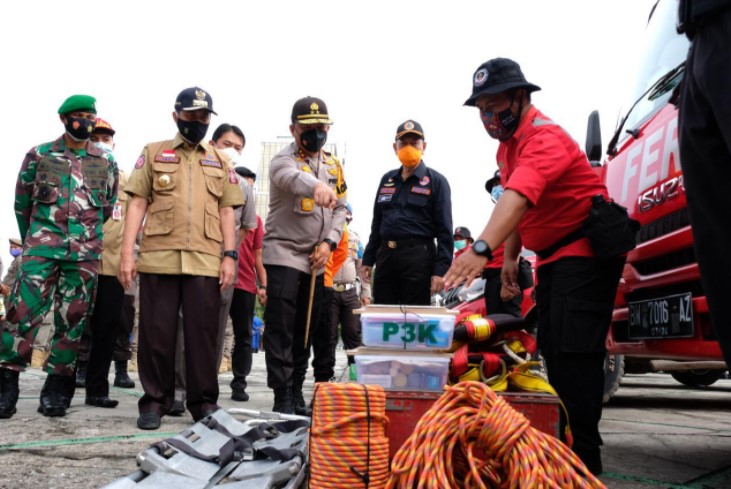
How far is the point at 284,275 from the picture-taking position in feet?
13.8

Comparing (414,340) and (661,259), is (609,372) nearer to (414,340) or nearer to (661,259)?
(661,259)

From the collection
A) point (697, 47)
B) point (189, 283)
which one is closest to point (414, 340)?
point (697, 47)

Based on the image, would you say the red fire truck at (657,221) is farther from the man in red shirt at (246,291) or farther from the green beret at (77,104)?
the man in red shirt at (246,291)

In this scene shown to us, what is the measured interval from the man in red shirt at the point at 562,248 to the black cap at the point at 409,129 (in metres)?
2.27

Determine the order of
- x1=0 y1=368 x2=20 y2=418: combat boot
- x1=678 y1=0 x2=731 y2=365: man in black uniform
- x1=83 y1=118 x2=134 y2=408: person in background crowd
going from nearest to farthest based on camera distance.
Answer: x1=678 y1=0 x2=731 y2=365: man in black uniform < x1=0 y1=368 x2=20 y2=418: combat boot < x1=83 y1=118 x2=134 y2=408: person in background crowd

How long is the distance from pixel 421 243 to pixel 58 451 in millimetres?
2912

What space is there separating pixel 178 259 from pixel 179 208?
0.30 metres

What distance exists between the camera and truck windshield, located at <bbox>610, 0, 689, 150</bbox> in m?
3.46

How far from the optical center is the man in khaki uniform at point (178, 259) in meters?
3.83

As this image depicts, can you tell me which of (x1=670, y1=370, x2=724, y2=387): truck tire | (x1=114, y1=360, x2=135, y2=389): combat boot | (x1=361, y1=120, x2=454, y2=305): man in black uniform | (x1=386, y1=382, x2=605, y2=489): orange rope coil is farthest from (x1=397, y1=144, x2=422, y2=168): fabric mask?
(x1=670, y1=370, x2=724, y2=387): truck tire

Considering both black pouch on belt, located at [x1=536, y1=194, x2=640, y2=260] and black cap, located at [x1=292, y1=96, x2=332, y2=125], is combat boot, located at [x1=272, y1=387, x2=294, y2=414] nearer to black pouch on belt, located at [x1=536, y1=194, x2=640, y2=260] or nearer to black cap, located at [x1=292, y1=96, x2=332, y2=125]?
black cap, located at [x1=292, y1=96, x2=332, y2=125]

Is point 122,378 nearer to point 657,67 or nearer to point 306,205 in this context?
point 306,205

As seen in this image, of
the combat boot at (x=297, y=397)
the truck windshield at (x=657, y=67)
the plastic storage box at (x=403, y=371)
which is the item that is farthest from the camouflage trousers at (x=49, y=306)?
the truck windshield at (x=657, y=67)

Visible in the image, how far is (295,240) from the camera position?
4293 millimetres
